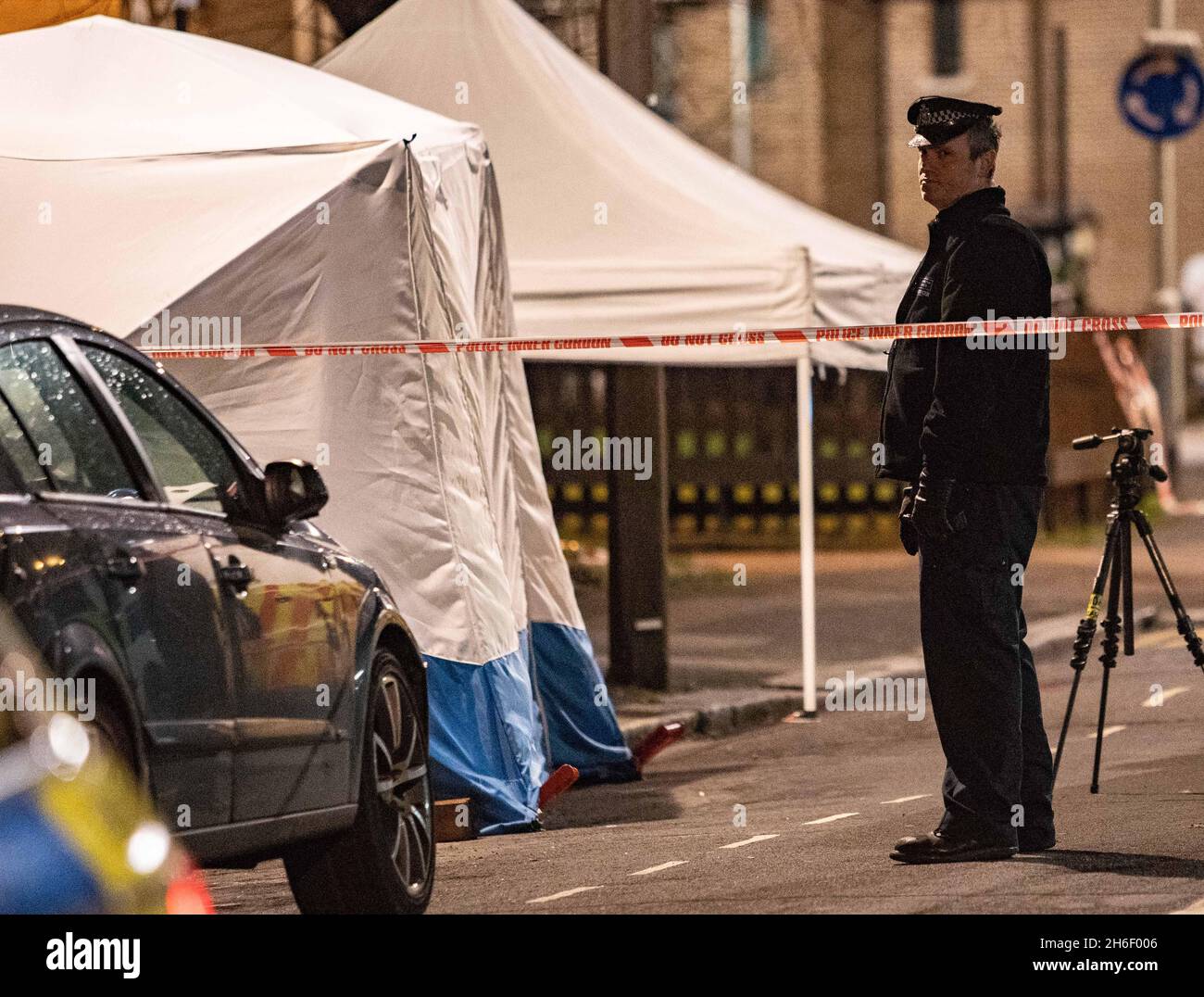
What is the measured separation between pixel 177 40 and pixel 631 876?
4.61 m

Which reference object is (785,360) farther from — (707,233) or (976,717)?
(976,717)

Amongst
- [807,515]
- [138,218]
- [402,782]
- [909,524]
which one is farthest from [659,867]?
[807,515]

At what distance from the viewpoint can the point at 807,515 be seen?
43.6 ft

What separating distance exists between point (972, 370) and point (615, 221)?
4.99 m

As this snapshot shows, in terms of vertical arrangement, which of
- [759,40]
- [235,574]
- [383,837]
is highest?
[759,40]

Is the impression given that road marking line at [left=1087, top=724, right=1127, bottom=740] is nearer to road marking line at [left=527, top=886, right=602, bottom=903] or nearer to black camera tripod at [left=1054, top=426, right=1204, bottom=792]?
black camera tripod at [left=1054, top=426, right=1204, bottom=792]

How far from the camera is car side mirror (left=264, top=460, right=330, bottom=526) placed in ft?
22.6

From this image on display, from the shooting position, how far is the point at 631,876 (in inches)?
318

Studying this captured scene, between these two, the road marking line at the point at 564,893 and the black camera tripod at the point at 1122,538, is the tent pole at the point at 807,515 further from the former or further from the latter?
the road marking line at the point at 564,893

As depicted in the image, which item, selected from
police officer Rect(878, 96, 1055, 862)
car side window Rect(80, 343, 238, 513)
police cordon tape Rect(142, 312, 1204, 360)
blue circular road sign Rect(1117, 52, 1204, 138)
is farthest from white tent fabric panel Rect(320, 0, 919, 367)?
blue circular road sign Rect(1117, 52, 1204, 138)

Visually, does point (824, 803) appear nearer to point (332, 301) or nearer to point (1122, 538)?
point (1122, 538)

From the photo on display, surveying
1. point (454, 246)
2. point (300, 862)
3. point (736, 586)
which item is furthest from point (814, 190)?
point (300, 862)

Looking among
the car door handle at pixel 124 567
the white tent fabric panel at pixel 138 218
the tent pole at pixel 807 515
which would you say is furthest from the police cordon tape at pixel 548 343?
the car door handle at pixel 124 567

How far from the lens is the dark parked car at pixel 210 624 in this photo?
581cm
